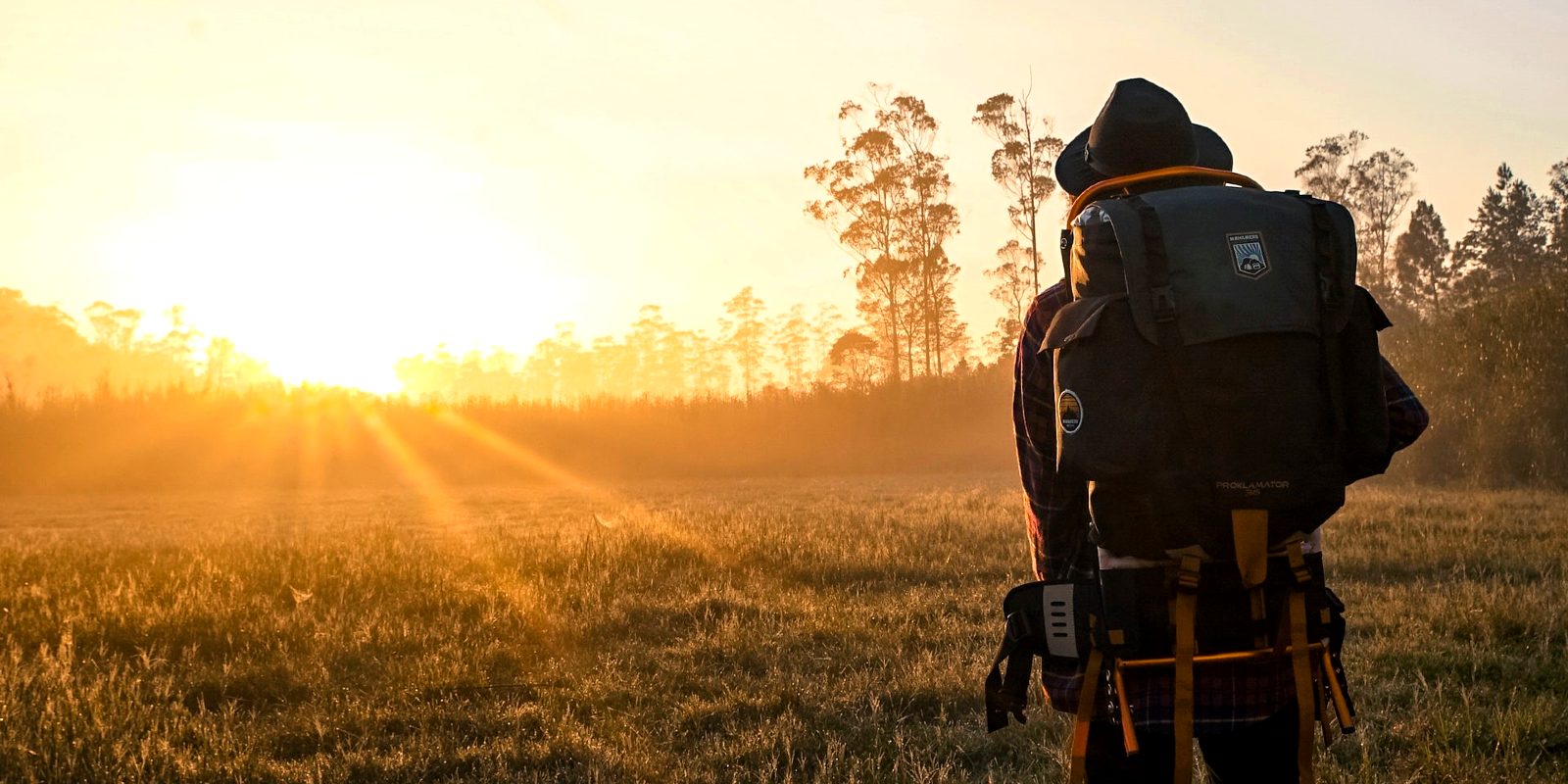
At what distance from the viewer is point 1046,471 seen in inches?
86.9

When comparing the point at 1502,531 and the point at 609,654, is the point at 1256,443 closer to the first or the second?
the point at 609,654

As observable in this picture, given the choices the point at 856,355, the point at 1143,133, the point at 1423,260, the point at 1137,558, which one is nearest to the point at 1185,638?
the point at 1137,558

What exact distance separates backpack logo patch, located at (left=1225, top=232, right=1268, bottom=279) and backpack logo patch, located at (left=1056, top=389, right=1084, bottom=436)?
383 mm

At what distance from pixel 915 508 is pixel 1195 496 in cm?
1344

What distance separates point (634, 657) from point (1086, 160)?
194 inches

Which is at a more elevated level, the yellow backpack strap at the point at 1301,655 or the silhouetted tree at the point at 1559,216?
the silhouetted tree at the point at 1559,216

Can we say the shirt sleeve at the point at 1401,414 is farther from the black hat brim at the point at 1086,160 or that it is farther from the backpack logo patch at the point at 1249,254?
the black hat brim at the point at 1086,160

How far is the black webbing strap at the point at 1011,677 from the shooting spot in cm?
217

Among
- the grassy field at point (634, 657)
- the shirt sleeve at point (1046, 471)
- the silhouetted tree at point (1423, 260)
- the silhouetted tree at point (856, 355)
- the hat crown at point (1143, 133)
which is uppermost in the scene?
the silhouetted tree at point (1423, 260)

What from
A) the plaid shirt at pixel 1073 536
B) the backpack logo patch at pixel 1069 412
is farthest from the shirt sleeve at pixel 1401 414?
the backpack logo patch at pixel 1069 412

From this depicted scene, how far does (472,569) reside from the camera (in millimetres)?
9133

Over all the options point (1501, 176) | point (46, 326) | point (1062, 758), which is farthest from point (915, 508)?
point (46, 326)

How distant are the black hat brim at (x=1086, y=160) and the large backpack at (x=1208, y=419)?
38 centimetres

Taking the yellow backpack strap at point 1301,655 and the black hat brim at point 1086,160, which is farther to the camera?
the black hat brim at point 1086,160
